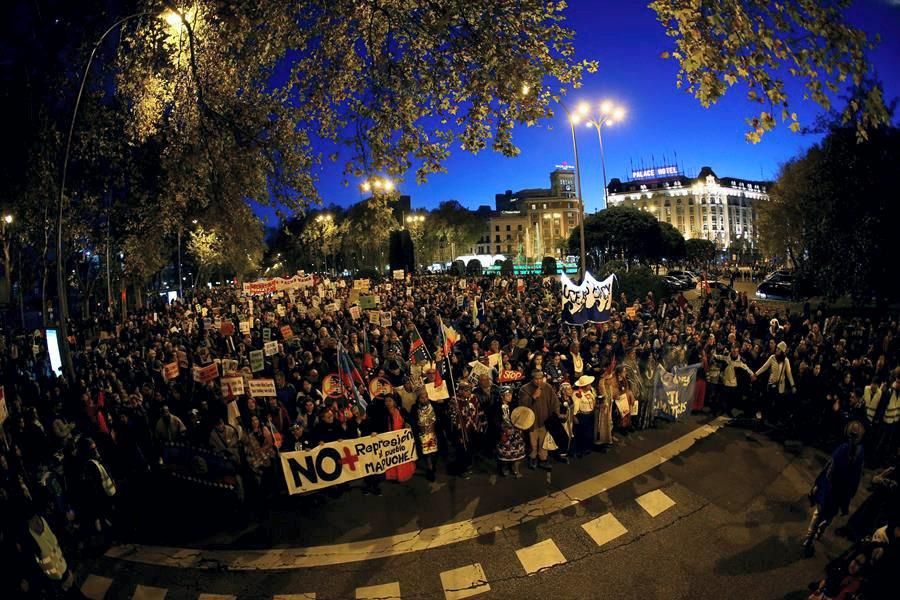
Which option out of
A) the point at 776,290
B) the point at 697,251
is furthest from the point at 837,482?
the point at 697,251

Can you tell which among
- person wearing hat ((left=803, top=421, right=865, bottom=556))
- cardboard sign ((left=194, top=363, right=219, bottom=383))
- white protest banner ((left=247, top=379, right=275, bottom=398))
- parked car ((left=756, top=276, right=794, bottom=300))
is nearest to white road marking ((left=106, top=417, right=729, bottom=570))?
person wearing hat ((left=803, top=421, right=865, bottom=556))

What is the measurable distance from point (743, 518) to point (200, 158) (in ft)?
29.2

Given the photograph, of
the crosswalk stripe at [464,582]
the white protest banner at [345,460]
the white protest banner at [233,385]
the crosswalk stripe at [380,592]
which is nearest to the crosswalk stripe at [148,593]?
the white protest banner at [345,460]

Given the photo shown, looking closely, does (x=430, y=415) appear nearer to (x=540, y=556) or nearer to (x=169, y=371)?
(x=540, y=556)

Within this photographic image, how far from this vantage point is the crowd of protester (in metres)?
5.81

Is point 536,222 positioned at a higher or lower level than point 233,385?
higher

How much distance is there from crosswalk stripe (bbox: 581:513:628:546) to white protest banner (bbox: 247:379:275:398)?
5.59 metres

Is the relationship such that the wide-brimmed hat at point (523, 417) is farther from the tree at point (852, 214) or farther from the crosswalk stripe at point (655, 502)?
the tree at point (852, 214)

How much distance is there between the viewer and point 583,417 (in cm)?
887

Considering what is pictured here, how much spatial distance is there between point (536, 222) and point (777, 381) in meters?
120

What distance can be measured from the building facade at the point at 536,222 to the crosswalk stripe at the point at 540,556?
103 meters

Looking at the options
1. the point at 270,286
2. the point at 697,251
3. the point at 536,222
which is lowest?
the point at 270,286

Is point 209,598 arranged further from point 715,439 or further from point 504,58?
point 715,439

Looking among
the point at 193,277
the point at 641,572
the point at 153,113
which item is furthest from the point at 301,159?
the point at 193,277
